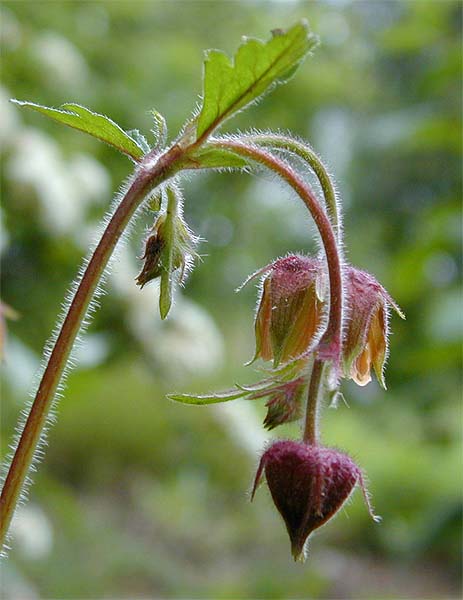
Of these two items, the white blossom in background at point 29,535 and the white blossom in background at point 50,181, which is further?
the white blossom in background at point 50,181

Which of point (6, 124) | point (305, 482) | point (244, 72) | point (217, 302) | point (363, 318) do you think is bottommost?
point (305, 482)

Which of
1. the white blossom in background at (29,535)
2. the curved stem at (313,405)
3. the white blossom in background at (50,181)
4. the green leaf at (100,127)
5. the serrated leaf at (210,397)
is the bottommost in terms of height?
the serrated leaf at (210,397)

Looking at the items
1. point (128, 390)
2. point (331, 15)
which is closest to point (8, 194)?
→ point (128, 390)

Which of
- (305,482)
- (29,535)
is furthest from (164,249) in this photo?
(29,535)

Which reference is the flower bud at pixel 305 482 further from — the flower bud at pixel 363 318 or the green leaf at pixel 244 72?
the green leaf at pixel 244 72

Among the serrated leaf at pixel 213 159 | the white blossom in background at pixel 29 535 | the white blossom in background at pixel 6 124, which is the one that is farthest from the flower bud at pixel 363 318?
the white blossom in background at pixel 6 124

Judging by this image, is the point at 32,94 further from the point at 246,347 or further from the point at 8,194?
the point at 246,347

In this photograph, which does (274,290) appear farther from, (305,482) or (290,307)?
(305,482)

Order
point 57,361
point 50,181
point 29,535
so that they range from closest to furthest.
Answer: point 57,361, point 29,535, point 50,181
